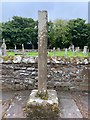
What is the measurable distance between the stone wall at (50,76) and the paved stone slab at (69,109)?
119 centimetres

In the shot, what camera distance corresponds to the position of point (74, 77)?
6.93 m

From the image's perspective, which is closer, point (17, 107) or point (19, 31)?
point (17, 107)

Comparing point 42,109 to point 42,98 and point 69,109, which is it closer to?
point 42,98

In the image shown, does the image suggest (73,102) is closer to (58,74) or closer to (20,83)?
(58,74)

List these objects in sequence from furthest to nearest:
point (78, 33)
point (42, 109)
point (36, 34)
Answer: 1. point (78, 33)
2. point (36, 34)
3. point (42, 109)

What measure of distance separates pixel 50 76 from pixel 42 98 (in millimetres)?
2153

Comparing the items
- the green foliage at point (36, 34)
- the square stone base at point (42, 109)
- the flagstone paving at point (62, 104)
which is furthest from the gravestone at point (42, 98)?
the green foliage at point (36, 34)

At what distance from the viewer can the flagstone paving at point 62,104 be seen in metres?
4.70

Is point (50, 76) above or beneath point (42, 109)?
above

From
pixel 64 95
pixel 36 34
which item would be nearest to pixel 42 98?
pixel 64 95

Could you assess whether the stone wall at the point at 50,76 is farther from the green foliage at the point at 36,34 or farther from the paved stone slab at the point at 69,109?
the green foliage at the point at 36,34

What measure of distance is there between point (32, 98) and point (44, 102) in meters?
0.31

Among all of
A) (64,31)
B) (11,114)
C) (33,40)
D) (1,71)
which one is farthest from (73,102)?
(64,31)

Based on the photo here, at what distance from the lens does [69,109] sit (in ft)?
16.5
